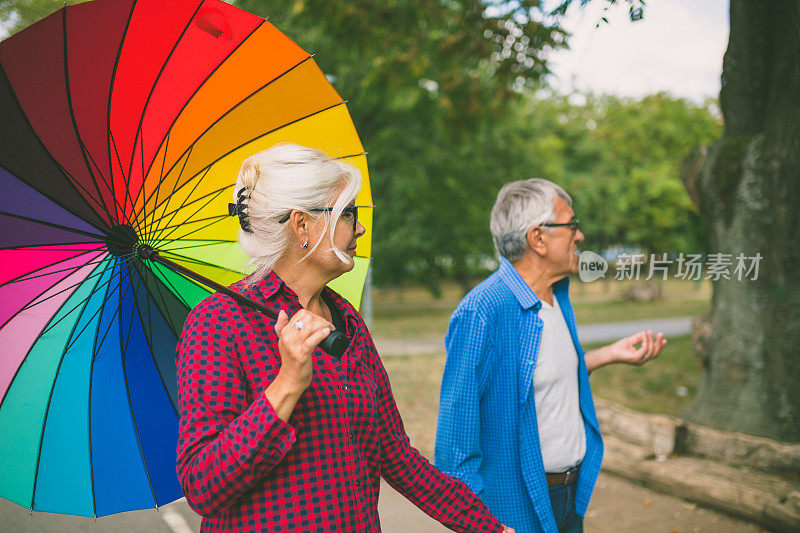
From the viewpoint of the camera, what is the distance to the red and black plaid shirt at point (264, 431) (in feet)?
4.53

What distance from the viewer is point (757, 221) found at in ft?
19.2

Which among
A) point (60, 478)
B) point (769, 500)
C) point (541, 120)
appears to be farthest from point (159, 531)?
point (541, 120)

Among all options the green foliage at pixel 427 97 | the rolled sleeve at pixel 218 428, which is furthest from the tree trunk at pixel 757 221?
the rolled sleeve at pixel 218 428

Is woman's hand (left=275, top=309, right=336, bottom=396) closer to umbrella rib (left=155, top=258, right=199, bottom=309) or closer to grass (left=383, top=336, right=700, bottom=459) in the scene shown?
umbrella rib (left=155, top=258, right=199, bottom=309)

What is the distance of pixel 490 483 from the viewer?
270 centimetres

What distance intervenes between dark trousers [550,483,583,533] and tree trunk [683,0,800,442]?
13.0 feet

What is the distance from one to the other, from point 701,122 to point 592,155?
200 inches

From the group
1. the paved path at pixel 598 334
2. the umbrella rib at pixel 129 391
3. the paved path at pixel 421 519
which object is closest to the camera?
the umbrella rib at pixel 129 391

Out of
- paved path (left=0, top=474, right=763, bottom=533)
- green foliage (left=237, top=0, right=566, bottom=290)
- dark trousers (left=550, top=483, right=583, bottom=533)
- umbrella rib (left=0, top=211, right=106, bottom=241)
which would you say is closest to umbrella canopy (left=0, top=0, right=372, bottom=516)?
umbrella rib (left=0, top=211, right=106, bottom=241)

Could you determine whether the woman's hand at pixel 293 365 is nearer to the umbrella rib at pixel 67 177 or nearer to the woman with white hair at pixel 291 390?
the woman with white hair at pixel 291 390

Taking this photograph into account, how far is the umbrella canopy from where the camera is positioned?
1.81 meters

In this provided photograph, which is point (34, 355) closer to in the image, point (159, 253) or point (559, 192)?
point (159, 253)

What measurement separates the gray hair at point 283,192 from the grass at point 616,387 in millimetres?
5100

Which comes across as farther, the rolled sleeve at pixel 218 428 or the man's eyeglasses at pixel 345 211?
the man's eyeglasses at pixel 345 211
